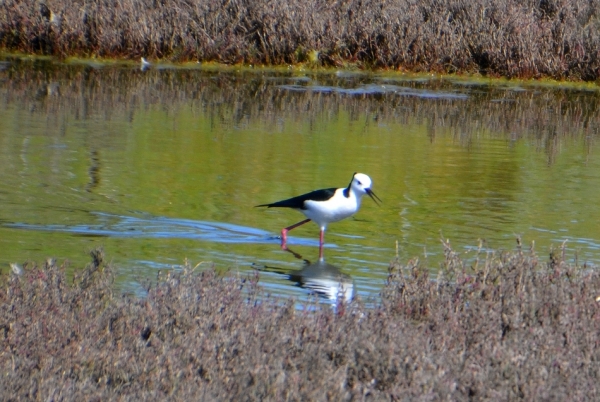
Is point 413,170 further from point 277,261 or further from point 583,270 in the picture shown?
point 583,270

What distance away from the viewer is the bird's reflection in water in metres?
5.67

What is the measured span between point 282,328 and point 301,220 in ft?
12.8

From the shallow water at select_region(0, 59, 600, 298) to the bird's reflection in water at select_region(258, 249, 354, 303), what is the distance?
0.03 metres

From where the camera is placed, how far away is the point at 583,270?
16.4 ft

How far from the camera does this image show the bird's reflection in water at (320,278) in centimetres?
567

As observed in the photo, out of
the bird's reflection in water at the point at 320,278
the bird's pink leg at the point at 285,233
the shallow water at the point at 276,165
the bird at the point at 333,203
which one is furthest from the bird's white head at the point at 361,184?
the bird's reflection in water at the point at 320,278

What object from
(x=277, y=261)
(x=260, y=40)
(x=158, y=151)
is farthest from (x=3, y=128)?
(x=260, y=40)

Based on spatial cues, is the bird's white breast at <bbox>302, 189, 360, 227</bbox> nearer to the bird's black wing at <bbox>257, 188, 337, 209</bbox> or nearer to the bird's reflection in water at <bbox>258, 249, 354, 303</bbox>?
the bird's black wing at <bbox>257, 188, 337, 209</bbox>

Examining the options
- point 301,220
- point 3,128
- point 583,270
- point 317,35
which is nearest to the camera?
point 583,270

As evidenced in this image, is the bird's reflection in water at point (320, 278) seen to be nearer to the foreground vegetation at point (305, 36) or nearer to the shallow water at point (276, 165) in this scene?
the shallow water at point (276, 165)

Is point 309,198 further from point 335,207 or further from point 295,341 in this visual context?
point 295,341

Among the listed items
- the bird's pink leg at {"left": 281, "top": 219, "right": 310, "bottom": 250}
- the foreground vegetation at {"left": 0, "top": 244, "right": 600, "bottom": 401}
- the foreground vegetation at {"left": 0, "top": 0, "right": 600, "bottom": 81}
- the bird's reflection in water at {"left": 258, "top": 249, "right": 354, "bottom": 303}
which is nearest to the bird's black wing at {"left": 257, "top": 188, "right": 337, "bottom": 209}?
the bird's pink leg at {"left": 281, "top": 219, "right": 310, "bottom": 250}

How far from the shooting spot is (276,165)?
9.45 metres

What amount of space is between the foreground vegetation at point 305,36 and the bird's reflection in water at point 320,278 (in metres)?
9.81
